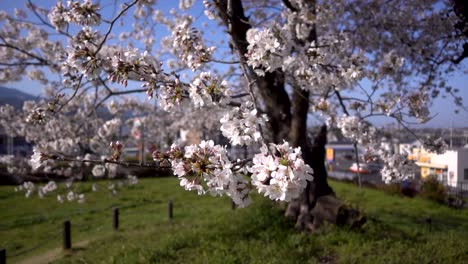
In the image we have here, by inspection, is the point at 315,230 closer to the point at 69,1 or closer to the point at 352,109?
the point at 352,109

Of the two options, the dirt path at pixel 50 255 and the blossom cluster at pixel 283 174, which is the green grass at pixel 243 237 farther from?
the blossom cluster at pixel 283 174

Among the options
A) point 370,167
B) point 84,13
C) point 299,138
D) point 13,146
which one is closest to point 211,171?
point 84,13

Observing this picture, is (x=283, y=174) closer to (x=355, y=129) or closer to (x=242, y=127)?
(x=242, y=127)

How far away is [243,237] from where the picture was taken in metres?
6.29

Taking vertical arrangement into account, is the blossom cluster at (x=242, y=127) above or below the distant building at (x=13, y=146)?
above

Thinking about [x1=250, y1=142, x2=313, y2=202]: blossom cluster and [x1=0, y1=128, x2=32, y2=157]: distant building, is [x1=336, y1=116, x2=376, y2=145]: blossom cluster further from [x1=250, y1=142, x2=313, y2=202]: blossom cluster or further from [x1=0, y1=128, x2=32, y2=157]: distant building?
[x1=0, y1=128, x2=32, y2=157]: distant building

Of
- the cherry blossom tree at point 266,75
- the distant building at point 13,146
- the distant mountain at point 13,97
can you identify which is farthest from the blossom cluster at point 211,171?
the distant building at point 13,146

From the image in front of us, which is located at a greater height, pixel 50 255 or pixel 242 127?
pixel 242 127

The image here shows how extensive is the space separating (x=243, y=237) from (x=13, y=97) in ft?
31.4

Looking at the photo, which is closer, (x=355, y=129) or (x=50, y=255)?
(x=355, y=129)

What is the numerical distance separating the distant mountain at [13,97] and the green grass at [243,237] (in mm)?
3530

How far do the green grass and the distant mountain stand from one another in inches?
139

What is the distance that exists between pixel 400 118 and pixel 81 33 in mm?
4270

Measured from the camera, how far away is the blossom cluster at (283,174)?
5.57ft
